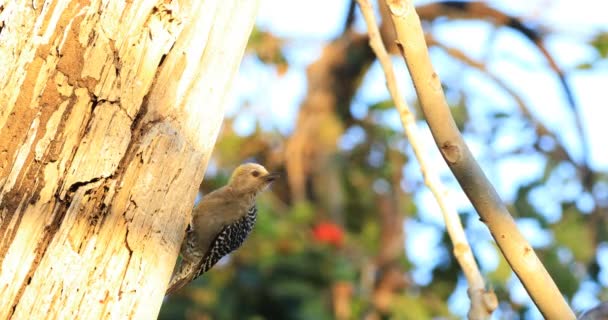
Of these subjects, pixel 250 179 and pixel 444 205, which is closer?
pixel 444 205

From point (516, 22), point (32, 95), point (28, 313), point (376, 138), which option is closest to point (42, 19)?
point (32, 95)

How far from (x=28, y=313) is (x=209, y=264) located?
2.47 m

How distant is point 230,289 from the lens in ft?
21.8

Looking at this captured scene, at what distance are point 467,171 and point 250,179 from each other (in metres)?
2.72

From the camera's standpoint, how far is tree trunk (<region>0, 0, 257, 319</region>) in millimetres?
2158

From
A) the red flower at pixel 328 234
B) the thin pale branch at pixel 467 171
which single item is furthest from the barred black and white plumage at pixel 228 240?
the thin pale branch at pixel 467 171

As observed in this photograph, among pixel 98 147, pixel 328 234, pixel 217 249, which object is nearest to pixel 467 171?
Answer: pixel 98 147

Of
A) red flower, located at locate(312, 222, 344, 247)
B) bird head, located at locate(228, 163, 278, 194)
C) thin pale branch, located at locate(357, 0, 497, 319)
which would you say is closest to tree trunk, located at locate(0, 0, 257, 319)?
thin pale branch, located at locate(357, 0, 497, 319)

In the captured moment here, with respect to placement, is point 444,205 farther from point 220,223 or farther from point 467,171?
point 220,223

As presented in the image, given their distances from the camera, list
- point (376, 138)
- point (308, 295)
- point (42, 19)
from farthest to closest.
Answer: point (376, 138) < point (308, 295) < point (42, 19)

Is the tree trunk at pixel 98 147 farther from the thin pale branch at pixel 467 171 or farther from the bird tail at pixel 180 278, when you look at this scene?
the bird tail at pixel 180 278

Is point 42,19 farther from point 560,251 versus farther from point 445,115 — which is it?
point 560,251

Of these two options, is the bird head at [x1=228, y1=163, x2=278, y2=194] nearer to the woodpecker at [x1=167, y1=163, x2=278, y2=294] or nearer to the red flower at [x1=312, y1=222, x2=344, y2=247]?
the woodpecker at [x1=167, y1=163, x2=278, y2=294]

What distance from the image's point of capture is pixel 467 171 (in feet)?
7.19
